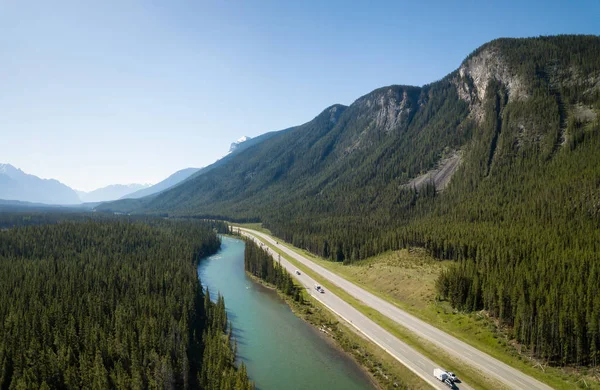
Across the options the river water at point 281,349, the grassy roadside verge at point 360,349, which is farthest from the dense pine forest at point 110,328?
the grassy roadside verge at point 360,349

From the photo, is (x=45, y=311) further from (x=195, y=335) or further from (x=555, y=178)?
(x=555, y=178)

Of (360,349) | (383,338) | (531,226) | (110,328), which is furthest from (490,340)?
(110,328)

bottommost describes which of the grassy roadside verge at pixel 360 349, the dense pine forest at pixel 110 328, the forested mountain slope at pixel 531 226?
the grassy roadside verge at pixel 360 349

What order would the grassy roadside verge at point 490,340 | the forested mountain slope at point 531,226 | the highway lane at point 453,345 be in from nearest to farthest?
the grassy roadside verge at point 490,340
the highway lane at point 453,345
the forested mountain slope at point 531,226

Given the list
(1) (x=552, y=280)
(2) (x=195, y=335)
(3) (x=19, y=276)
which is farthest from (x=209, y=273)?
(1) (x=552, y=280)

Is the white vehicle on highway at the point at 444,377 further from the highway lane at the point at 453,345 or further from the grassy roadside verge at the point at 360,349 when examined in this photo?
the highway lane at the point at 453,345

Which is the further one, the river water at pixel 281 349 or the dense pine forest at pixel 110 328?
the river water at pixel 281 349
